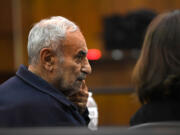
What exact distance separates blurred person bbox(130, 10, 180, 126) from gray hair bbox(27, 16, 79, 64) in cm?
48

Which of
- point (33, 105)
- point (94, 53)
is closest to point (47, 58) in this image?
point (33, 105)

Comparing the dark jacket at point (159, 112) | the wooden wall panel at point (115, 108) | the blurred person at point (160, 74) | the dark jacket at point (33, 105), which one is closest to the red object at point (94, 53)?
the wooden wall panel at point (115, 108)

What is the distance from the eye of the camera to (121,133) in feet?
2.94

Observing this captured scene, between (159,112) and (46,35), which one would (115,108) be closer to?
(159,112)

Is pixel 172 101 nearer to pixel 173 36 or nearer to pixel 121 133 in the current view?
pixel 173 36

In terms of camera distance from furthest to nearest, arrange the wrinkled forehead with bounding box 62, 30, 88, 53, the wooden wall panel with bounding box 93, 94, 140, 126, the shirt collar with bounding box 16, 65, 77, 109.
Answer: the wooden wall panel with bounding box 93, 94, 140, 126
the wrinkled forehead with bounding box 62, 30, 88, 53
the shirt collar with bounding box 16, 65, 77, 109

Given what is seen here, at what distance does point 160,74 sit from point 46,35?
26.3 inches

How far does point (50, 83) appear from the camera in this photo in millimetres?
2043

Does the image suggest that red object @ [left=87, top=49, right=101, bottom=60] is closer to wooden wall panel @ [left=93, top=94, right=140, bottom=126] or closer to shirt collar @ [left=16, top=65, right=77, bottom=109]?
wooden wall panel @ [left=93, top=94, right=140, bottom=126]

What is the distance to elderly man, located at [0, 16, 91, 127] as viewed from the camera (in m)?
1.82

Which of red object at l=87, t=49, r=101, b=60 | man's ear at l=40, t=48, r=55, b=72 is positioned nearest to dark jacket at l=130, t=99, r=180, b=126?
man's ear at l=40, t=48, r=55, b=72

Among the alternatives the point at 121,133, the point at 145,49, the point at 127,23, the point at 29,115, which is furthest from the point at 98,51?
the point at 121,133

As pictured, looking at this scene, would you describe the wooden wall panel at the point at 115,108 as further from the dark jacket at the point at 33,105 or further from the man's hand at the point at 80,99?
the dark jacket at the point at 33,105

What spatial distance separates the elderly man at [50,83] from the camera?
5.96 feet
